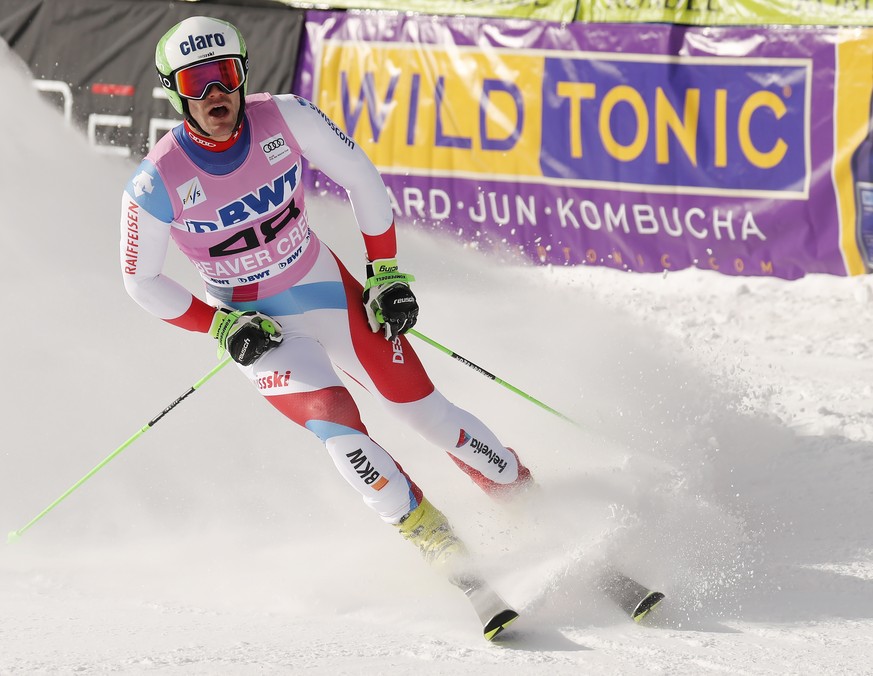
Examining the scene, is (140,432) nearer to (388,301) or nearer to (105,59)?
(388,301)

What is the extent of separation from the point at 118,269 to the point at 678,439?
13.7 ft

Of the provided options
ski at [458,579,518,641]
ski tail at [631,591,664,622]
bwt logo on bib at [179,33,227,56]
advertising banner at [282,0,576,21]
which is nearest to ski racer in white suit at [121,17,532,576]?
bwt logo on bib at [179,33,227,56]

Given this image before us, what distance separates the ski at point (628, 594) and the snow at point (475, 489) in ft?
0.15

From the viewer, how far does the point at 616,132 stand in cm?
775

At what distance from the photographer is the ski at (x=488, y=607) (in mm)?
3414

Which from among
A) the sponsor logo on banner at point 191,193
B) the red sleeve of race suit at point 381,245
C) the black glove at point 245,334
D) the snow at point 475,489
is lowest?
the snow at point 475,489

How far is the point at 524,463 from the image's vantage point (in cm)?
470

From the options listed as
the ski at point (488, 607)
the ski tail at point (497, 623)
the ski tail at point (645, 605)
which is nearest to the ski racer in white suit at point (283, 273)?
the ski at point (488, 607)

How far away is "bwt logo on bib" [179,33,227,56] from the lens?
359 cm

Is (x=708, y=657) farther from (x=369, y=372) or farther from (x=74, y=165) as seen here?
(x=74, y=165)

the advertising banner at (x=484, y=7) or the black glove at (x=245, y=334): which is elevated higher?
the advertising banner at (x=484, y=7)

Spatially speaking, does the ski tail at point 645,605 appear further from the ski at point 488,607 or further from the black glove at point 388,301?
the black glove at point 388,301

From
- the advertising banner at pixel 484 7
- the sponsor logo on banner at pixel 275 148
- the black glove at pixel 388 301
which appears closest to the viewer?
the sponsor logo on banner at pixel 275 148

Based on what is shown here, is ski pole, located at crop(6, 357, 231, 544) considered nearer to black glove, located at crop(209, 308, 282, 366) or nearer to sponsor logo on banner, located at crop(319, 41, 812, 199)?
black glove, located at crop(209, 308, 282, 366)
